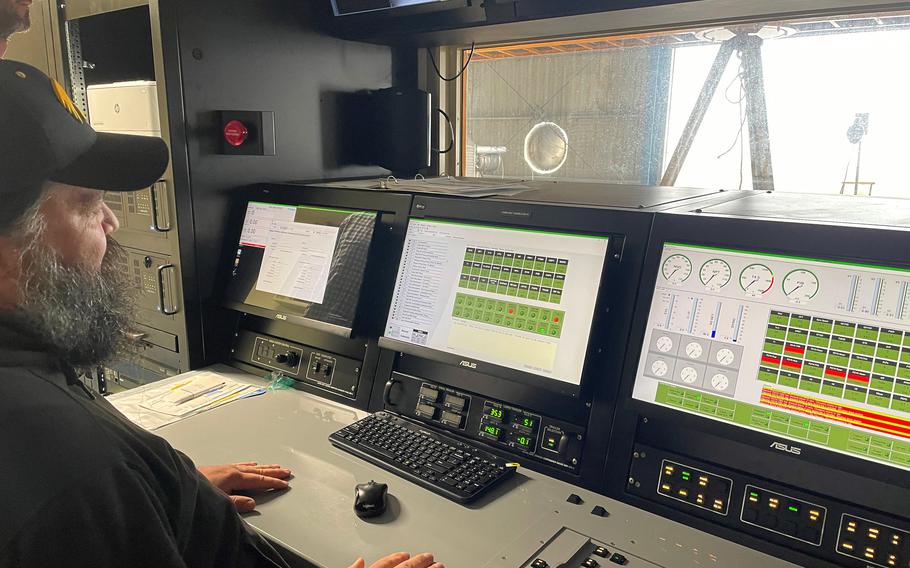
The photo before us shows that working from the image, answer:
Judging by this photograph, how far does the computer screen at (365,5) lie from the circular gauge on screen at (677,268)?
1129 mm

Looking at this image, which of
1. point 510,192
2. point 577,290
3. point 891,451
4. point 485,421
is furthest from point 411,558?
point 510,192

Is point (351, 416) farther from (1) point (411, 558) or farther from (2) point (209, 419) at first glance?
(1) point (411, 558)

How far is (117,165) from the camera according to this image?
1029mm

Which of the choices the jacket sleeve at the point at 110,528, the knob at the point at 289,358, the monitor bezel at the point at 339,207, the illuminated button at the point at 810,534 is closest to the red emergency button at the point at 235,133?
the monitor bezel at the point at 339,207

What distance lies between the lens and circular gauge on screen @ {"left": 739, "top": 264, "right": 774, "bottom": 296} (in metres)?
1.22

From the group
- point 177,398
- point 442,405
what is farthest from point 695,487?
point 177,398

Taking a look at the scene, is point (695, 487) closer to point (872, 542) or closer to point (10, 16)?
point (872, 542)

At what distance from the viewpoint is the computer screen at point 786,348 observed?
111 cm

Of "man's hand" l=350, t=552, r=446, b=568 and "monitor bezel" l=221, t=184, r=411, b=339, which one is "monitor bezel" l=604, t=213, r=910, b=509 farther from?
Result: "monitor bezel" l=221, t=184, r=411, b=339

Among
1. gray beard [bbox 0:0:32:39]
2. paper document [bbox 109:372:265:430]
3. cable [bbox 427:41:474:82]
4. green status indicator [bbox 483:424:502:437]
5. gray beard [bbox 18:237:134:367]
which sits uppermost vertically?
cable [bbox 427:41:474:82]

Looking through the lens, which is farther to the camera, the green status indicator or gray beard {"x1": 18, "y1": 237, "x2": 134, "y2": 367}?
the green status indicator

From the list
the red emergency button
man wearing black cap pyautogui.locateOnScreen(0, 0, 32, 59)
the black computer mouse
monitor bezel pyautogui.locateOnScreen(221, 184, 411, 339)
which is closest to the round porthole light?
monitor bezel pyautogui.locateOnScreen(221, 184, 411, 339)

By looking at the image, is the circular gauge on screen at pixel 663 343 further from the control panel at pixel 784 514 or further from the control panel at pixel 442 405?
the control panel at pixel 442 405

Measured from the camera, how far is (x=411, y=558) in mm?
1089
